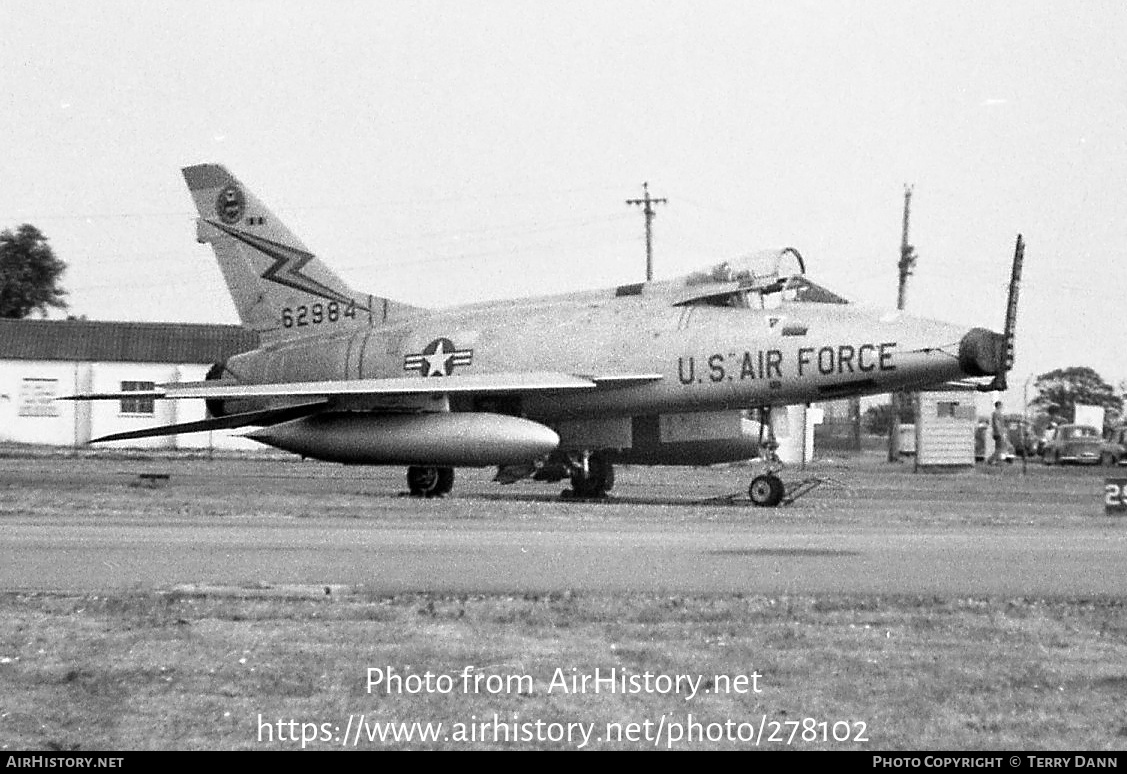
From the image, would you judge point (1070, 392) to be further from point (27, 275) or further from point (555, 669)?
point (555, 669)

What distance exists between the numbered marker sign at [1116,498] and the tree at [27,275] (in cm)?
5878

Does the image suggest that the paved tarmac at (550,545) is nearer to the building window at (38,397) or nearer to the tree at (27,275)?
the building window at (38,397)

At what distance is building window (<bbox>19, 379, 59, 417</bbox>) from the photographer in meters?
53.3

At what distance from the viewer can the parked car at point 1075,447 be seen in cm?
5803

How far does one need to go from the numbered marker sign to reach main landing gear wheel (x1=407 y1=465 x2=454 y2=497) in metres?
9.08

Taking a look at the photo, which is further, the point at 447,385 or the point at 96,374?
the point at 96,374

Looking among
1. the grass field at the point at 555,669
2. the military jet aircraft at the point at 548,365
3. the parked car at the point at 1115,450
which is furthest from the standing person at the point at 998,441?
the grass field at the point at 555,669

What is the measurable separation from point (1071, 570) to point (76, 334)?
151ft

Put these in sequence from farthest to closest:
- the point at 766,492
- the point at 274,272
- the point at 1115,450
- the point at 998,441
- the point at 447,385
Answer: the point at 1115,450, the point at 998,441, the point at 274,272, the point at 447,385, the point at 766,492

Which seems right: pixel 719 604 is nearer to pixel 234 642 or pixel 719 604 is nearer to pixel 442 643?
pixel 442 643

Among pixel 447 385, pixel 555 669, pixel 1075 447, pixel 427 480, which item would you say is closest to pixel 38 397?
pixel 427 480

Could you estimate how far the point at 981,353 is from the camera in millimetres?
21734

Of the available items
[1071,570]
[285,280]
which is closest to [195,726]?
[1071,570]

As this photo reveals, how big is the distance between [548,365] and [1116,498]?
8057mm
